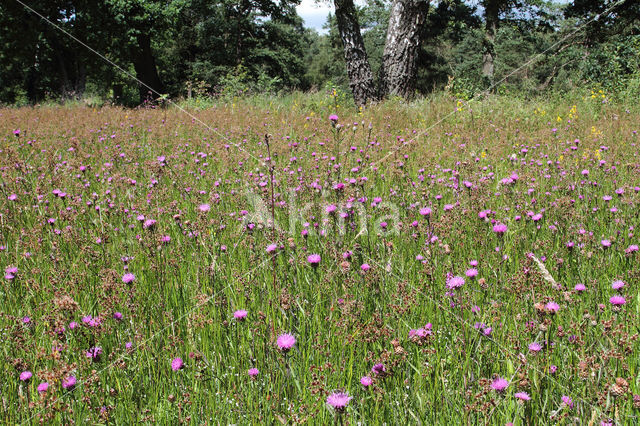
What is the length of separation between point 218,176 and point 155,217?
4.30 ft

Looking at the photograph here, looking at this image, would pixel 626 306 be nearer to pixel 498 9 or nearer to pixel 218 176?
pixel 218 176

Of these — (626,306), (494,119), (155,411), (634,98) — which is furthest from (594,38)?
(155,411)

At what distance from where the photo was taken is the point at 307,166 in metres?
4.34

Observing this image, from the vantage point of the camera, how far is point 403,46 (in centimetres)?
816

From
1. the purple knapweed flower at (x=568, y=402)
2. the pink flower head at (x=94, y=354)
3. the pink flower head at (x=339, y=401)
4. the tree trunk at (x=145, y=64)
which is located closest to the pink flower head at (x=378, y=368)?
the pink flower head at (x=339, y=401)

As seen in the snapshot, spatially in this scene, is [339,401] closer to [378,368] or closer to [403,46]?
[378,368]

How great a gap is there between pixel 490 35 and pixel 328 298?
23.3 m

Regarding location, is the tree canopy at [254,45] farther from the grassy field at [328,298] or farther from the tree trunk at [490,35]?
the grassy field at [328,298]

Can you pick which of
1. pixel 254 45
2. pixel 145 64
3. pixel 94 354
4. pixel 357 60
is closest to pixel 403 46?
pixel 357 60

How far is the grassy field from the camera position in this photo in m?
1.30

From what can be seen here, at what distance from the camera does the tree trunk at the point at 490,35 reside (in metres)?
19.7

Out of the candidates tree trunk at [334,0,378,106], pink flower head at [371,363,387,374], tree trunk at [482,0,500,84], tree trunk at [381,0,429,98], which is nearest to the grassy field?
pink flower head at [371,363,387,374]

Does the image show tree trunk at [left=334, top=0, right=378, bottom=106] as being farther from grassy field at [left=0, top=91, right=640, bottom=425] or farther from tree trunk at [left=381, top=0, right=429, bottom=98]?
grassy field at [left=0, top=91, right=640, bottom=425]

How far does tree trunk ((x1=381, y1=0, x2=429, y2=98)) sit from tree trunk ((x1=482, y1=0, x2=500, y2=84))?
12.9 metres
